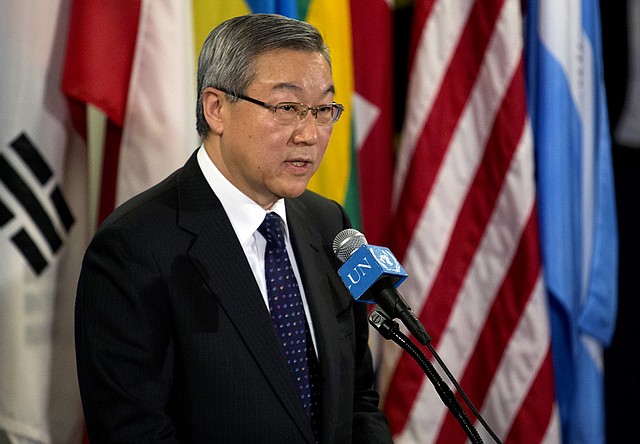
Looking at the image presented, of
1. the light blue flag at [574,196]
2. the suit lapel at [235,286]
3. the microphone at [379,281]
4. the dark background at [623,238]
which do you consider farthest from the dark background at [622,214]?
the microphone at [379,281]

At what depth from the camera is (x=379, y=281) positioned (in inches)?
52.1

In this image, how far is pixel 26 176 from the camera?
2.28 m

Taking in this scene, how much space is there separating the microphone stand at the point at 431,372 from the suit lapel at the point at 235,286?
9.8 inches

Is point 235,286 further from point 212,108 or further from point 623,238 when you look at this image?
point 623,238

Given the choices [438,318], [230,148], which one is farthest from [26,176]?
[438,318]

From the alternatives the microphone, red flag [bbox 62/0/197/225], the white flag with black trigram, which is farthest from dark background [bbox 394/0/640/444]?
the microphone

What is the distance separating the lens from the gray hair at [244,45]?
4.98ft

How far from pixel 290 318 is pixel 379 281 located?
306 millimetres

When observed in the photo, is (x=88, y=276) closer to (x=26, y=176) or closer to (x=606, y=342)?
(x=26, y=176)

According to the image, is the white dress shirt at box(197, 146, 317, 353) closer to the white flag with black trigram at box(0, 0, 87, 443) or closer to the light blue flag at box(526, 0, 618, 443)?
the white flag with black trigram at box(0, 0, 87, 443)

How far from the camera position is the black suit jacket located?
1.41 metres

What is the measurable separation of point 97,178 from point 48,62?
0.33 m

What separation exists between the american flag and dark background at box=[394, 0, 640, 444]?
37 centimetres

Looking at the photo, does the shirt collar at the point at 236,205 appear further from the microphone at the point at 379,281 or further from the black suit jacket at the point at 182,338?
the microphone at the point at 379,281
